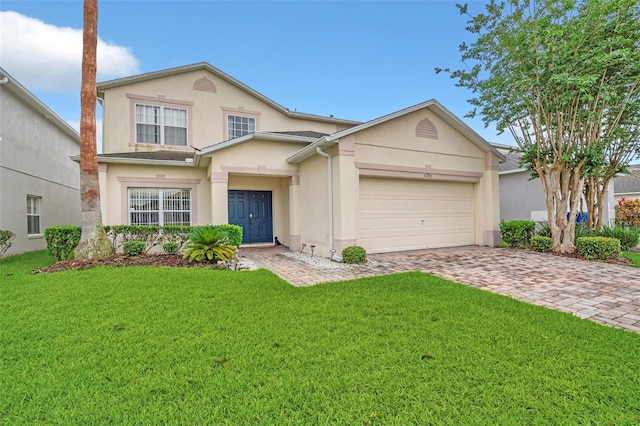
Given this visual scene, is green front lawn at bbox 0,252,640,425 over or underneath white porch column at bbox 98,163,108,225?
underneath

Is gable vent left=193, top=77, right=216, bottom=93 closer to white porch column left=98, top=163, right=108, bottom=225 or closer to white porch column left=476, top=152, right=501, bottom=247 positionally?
white porch column left=98, top=163, right=108, bottom=225

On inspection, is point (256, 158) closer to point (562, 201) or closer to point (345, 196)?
point (345, 196)

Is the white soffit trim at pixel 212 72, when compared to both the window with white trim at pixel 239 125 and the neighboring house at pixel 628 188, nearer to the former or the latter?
the window with white trim at pixel 239 125

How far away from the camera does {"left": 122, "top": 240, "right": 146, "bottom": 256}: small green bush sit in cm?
854

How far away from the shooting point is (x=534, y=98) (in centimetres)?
966

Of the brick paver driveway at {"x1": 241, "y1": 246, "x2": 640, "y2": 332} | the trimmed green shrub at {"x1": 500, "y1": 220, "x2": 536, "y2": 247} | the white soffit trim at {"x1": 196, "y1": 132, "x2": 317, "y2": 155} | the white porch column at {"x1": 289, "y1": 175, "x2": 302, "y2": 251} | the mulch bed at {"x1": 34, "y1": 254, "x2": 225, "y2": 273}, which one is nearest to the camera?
the brick paver driveway at {"x1": 241, "y1": 246, "x2": 640, "y2": 332}

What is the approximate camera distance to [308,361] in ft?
10.1

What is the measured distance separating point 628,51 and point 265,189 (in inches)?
452

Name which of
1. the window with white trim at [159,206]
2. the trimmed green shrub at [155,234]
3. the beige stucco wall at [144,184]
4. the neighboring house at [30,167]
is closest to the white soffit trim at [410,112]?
the trimmed green shrub at [155,234]

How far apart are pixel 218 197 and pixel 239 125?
16.5ft

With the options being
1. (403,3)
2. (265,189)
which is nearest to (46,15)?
(265,189)

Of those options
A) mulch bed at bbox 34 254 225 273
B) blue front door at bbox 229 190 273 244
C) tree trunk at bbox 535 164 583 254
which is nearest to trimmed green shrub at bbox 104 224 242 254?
mulch bed at bbox 34 254 225 273

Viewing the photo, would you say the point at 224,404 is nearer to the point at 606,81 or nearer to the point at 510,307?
the point at 510,307

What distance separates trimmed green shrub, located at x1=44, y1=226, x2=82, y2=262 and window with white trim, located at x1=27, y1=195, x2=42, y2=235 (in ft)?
18.4
